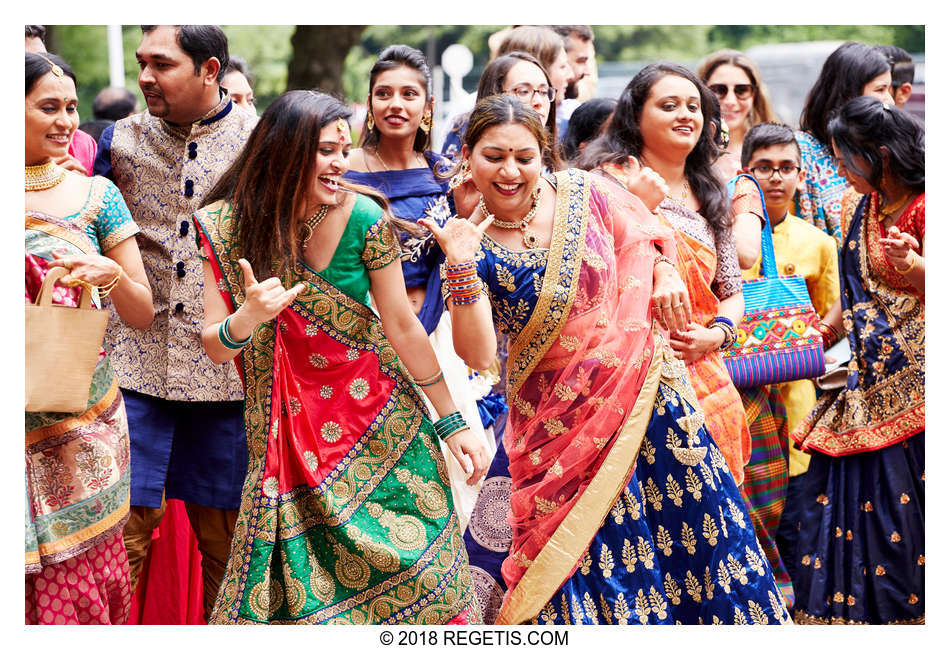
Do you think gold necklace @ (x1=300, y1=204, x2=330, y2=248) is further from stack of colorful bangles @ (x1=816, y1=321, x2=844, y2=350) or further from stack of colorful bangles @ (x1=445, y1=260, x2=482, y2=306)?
stack of colorful bangles @ (x1=816, y1=321, x2=844, y2=350)

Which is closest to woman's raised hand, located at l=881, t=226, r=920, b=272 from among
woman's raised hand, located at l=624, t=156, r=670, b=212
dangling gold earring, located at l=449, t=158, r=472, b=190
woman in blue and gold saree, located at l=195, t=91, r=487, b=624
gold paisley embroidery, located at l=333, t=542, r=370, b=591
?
woman's raised hand, located at l=624, t=156, r=670, b=212

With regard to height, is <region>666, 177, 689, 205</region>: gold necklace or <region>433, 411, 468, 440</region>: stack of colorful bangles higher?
<region>666, 177, 689, 205</region>: gold necklace

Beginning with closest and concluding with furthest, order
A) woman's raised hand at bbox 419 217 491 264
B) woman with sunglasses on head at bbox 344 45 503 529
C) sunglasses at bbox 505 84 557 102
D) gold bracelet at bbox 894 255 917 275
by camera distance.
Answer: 1. woman's raised hand at bbox 419 217 491 264
2. gold bracelet at bbox 894 255 917 275
3. woman with sunglasses on head at bbox 344 45 503 529
4. sunglasses at bbox 505 84 557 102

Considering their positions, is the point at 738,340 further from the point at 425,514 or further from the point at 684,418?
the point at 425,514

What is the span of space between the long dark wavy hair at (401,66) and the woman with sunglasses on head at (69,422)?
131 cm

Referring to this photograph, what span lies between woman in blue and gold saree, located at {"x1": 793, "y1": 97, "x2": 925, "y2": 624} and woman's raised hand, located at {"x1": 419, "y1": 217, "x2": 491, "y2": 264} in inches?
68.5

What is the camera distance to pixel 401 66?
15.3 feet

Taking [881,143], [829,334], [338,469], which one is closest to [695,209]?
[881,143]

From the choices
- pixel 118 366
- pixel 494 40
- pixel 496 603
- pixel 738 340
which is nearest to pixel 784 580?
pixel 738 340

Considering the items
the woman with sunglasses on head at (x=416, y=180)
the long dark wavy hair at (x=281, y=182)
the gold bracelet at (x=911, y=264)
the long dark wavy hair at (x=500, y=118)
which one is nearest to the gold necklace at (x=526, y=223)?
the long dark wavy hair at (x=500, y=118)

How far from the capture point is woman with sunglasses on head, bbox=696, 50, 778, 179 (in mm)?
6125

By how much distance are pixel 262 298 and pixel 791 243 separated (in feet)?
9.63

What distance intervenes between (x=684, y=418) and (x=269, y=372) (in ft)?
4.21

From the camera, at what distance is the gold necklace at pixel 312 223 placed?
3547mm
